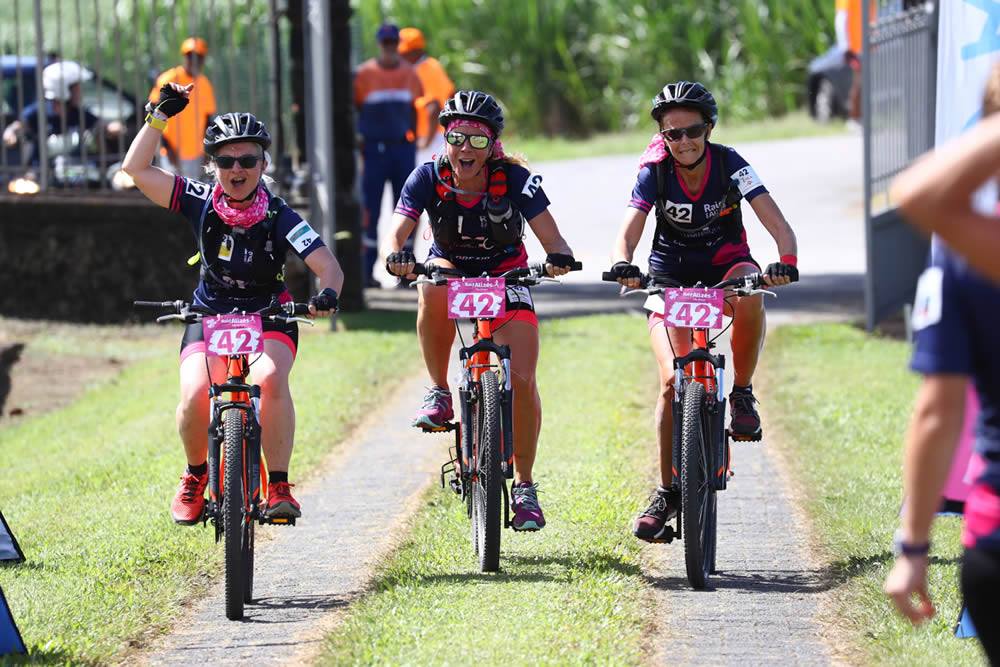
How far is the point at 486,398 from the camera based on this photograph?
298 inches

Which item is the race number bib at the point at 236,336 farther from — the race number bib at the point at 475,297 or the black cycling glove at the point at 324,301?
the race number bib at the point at 475,297

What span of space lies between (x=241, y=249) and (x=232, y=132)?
487mm

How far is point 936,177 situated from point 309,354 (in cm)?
1056

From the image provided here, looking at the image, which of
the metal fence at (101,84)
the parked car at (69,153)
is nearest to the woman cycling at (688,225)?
the metal fence at (101,84)

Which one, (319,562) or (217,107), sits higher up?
(217,107)

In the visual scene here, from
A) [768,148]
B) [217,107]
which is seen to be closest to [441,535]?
[217,107]

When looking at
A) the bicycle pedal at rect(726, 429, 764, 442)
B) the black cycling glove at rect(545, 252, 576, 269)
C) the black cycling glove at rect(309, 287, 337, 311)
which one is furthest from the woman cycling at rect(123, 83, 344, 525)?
the bicycle pedal at rect(726, 429, 764, 442)

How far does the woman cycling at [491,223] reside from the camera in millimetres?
7770

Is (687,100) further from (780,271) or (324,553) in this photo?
(324,553)

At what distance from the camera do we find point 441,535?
838 centimetres

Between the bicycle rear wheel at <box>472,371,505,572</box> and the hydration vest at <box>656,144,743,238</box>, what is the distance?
3.20 feet

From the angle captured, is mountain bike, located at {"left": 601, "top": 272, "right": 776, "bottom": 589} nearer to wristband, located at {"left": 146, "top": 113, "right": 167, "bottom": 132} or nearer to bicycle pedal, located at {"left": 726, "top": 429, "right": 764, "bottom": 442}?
bicycle pedal, located at {"left": 726, "top": 429, "right": 764, "bottom": 442}

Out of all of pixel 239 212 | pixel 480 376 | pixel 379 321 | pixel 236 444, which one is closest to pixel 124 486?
pixel 239 212

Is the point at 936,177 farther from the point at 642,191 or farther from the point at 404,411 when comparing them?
the point at 404,411
